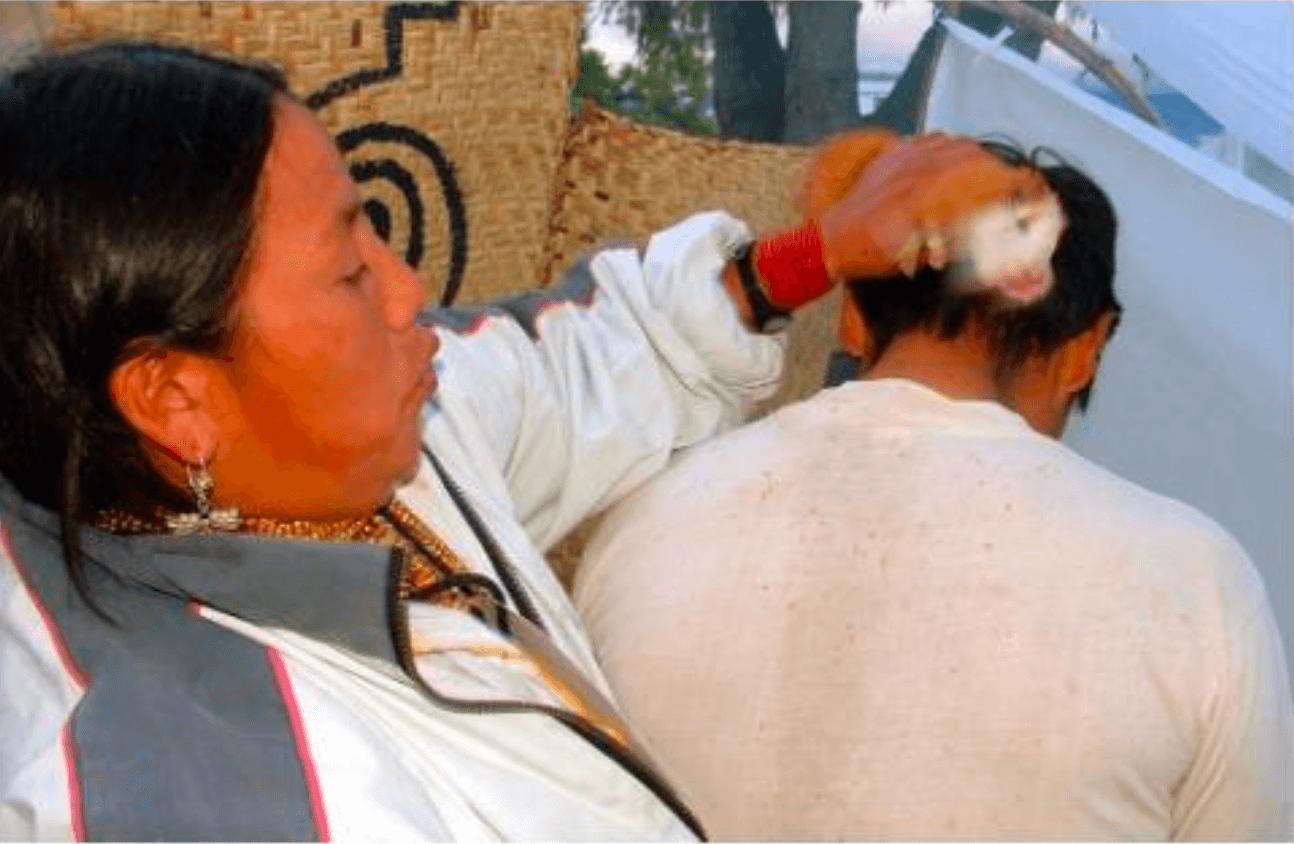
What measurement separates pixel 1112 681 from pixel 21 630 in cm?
70

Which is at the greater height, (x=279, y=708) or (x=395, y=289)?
(x=395, y=289)

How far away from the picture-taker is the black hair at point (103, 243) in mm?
816

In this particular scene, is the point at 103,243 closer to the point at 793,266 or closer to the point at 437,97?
the point at 793,266

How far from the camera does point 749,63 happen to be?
12.0 feet

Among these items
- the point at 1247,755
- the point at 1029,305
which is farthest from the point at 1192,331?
the point at 1247,755

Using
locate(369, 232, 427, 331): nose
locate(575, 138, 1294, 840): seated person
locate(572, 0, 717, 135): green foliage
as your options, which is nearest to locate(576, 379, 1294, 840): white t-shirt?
locate(575, 138, 1294, 840): seated person

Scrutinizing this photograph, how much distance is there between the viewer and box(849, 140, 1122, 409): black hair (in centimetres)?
132

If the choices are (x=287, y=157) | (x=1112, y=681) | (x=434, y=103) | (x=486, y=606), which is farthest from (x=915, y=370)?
(x=434, y=103)

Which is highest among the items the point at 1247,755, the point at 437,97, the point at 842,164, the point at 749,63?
the point at 842,164

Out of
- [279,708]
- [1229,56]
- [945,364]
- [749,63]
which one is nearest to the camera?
[279,708]

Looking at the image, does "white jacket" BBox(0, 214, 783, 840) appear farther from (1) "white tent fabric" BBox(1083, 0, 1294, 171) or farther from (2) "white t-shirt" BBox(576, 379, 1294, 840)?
(1) "white tent fabric" BBox(1083, 0, 1294, 171)

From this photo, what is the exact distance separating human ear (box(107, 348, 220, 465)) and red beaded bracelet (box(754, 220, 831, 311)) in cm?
59

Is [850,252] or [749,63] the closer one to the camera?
[850,252]

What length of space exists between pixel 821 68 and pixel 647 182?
1.64 meters
